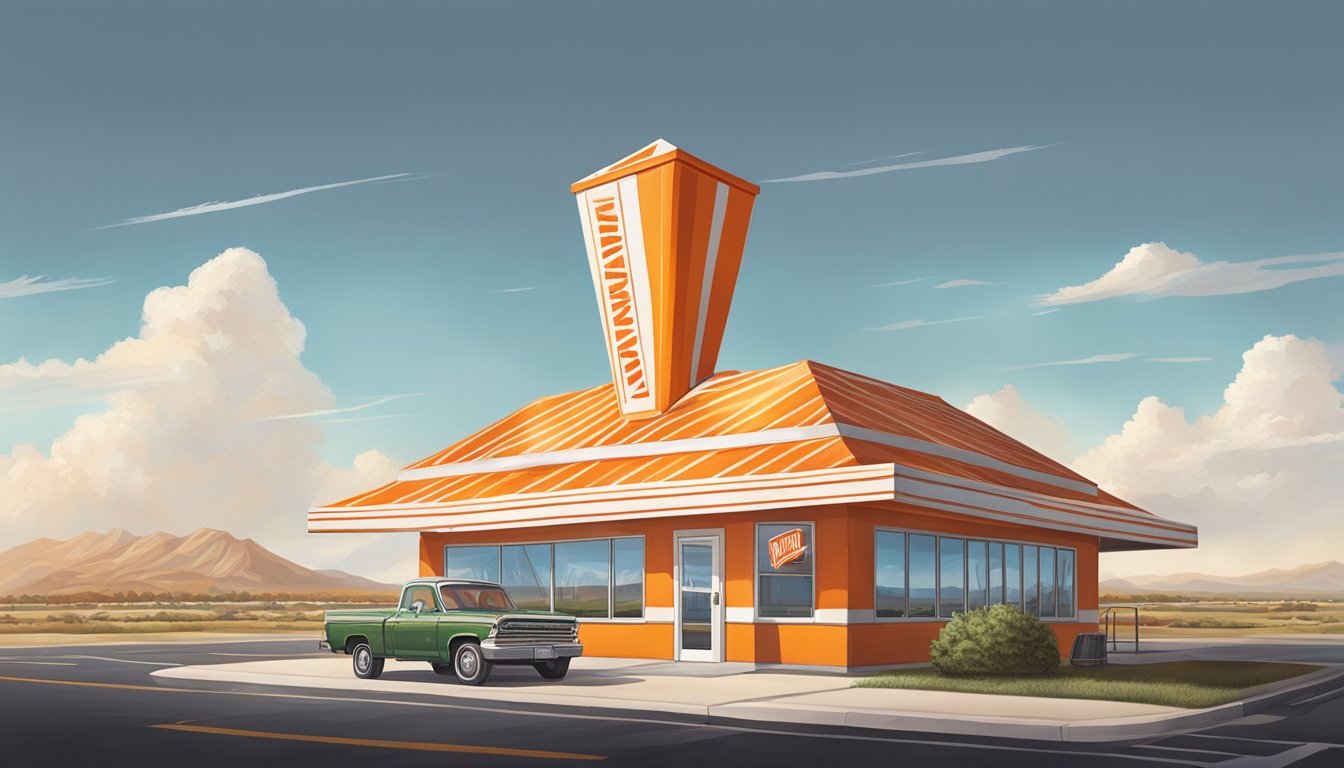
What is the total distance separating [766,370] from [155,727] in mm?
19461

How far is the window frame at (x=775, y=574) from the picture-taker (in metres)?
28.1

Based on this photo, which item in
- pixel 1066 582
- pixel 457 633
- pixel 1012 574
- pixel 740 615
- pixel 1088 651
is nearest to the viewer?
pixel 457 633

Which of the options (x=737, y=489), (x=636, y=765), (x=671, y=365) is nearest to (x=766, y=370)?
(x=671, y=365)

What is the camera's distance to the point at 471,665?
24.5 metres

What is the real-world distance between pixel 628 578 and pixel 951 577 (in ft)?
23.4

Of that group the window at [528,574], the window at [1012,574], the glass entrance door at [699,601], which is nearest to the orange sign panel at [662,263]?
the window at [528,574]

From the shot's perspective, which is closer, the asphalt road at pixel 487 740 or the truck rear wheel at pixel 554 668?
the asphalt road at pixel 487 740

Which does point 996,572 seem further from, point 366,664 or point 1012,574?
point 366,664

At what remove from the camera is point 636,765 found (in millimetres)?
14328

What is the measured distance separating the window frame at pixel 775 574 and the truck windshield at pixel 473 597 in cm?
518

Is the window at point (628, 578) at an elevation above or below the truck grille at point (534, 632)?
above

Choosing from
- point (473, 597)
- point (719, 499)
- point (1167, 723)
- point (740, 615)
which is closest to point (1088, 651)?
point (740, 615)

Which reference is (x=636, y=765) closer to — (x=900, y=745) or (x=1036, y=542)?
(x=900, y=745)

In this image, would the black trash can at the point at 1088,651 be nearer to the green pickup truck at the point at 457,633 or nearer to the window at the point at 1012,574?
the window at the point at 1012,574
